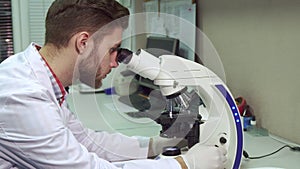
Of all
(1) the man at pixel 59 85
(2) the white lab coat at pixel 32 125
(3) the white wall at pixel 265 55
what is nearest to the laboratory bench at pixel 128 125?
(3) the white wall at pixel 265 55

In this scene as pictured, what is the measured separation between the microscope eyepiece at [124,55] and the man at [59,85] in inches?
0.8

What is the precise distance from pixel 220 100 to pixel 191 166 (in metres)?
0.23

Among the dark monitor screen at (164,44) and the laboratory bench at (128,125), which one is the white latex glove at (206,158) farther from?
the dark monitor screen at (164,44)

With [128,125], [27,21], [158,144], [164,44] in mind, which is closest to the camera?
[158,144]

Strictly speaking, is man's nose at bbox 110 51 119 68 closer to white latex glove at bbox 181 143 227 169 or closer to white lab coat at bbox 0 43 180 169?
white lab coat at bbox 0 43 180 169

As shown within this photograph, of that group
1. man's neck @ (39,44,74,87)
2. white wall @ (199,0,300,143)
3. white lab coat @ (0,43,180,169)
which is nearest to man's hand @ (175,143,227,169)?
white lab coat @ (0,43,180,169)

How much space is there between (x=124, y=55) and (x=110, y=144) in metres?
0.49

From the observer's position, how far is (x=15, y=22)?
2951 mm

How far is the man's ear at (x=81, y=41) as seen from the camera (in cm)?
109

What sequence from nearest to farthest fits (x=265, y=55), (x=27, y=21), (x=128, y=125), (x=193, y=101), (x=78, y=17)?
(x=78, y=17), (x=193, y=101), (x=265, y=55), (x=128, y=125), (x=27, y=21)

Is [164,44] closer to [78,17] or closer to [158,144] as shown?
[158,144]

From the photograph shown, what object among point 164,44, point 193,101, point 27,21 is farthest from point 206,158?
point 27,21

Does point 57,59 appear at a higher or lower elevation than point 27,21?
lower

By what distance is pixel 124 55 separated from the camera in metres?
1.12
